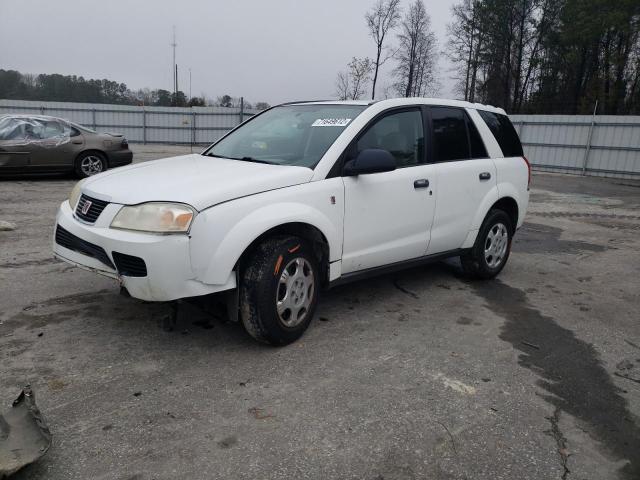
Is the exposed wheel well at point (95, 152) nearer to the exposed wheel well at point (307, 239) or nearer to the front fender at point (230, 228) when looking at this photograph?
the exposed wheel well at point (307, 239)

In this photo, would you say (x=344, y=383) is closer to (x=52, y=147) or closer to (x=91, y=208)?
(x=91, y=208)

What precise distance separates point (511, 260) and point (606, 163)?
52.8 feet

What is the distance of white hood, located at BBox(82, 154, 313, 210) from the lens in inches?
125

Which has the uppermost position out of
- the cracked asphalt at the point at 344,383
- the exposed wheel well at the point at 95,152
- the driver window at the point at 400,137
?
the driver window at the point at 400,137

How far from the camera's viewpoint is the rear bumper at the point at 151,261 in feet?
9.93

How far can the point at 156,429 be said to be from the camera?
2.60 m

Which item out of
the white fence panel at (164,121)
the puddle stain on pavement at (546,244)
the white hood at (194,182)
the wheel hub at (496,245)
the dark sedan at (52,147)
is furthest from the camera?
the white fence panel at (164,121)

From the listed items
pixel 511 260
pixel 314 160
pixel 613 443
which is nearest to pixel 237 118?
pixel 511 260

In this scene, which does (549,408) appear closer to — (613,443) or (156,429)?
(613,443)

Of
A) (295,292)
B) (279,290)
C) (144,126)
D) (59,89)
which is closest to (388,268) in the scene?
(295,292)

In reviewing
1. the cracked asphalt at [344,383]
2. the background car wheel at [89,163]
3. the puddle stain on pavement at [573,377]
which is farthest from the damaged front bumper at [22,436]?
the background car wheel at [89,163]

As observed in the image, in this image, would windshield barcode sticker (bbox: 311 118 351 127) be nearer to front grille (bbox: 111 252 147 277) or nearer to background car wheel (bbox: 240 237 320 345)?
background car wheel (bbox: 240 237 320 345)

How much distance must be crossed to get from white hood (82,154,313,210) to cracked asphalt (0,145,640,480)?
104 centimetres

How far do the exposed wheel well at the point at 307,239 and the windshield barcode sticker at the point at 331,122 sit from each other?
910mm
